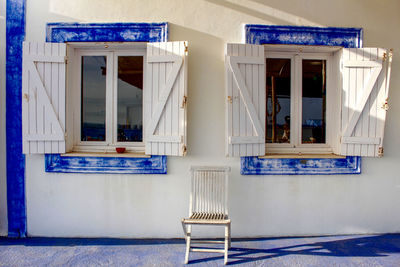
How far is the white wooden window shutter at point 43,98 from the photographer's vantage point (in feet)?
11.8

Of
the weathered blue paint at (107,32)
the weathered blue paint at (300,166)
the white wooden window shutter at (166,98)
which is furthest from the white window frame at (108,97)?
the weathered blue paint at (300,166)

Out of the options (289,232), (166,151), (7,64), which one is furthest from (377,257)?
(7,64)

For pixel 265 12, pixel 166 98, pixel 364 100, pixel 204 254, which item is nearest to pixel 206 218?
pixel 204 254

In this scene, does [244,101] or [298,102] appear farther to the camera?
[298,102]

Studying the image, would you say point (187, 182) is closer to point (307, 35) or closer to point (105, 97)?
point (105, 97)

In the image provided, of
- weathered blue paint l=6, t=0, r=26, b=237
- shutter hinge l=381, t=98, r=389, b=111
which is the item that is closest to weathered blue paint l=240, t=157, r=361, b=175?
shutter hinge l=381, t=98, r=389, b=111

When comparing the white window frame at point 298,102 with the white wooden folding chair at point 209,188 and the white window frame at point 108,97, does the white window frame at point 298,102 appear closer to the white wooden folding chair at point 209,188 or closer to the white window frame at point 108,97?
the white wooden folding chair at point 209,188

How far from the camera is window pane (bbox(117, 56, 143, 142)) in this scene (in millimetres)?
3908

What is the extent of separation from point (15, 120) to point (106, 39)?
1.57 m

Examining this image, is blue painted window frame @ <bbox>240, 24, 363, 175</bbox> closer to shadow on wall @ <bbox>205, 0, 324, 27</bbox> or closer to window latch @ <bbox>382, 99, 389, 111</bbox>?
shadow on wall @ <bbox>205, 0, 324, 27</bbox>

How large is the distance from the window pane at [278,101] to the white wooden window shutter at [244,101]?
390mm

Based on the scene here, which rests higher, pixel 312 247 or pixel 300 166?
pixel 300 166

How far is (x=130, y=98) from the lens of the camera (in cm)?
392

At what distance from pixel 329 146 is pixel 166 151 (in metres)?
2.22
